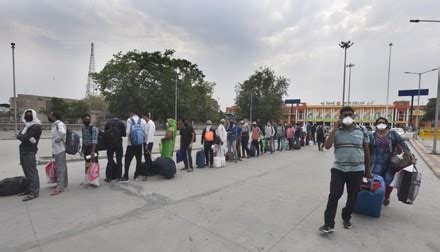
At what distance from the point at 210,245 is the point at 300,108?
83929 millimetres

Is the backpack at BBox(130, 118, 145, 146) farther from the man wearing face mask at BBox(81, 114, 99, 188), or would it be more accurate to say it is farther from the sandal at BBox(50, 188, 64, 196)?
the sandal at BBox(50, 188, 64, 196)

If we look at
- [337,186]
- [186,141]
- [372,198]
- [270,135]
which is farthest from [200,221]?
[270,135]

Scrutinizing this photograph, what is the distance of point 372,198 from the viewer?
14.3 feet

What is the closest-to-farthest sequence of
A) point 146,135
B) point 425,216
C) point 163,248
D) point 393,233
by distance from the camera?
point 163,248, point 393,233, point 425,216, point 146,135

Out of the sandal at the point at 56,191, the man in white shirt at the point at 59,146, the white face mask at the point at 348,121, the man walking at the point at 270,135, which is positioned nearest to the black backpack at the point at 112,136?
the man in white shirt at the point at 59,146

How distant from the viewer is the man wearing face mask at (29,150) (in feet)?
16.2

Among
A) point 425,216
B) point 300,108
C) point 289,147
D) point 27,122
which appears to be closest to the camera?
point 425,216

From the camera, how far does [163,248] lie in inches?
127

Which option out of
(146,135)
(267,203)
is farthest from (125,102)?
(267,203)

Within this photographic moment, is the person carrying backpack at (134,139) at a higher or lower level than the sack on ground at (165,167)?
higher

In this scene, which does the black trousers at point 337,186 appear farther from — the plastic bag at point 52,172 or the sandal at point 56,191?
the plastic bag at point 52,172

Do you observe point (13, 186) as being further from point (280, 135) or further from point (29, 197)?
point (280, 135)

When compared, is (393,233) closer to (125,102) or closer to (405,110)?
(125,102)

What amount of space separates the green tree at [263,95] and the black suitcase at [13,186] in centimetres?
4598
